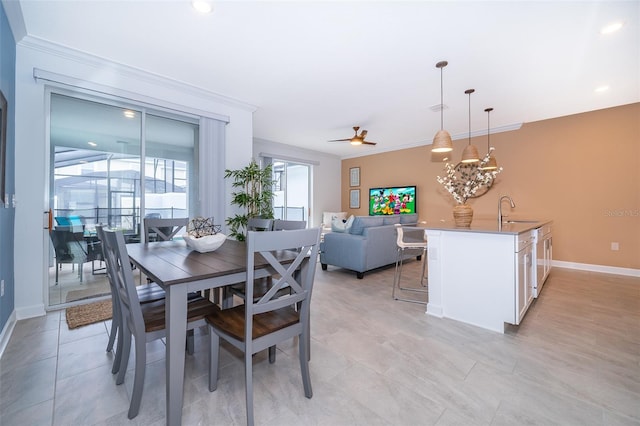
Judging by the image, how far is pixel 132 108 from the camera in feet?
10.5

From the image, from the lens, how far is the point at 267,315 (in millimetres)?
1576

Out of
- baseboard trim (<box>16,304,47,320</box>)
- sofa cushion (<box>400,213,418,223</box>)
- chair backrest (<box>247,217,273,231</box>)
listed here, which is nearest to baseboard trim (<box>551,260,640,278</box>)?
sofa cushion (<box>400,213,418,223</box>)

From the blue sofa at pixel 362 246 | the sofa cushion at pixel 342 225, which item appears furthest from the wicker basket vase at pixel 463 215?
the sofa cushion at pixel 342 225

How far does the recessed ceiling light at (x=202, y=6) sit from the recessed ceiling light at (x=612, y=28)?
11.0 feet

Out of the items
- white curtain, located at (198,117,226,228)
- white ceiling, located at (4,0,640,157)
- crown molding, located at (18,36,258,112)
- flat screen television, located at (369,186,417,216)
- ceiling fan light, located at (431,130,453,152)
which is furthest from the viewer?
flat screen television, located at (369,186,417,216)

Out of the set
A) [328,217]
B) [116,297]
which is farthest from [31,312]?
[328,217]

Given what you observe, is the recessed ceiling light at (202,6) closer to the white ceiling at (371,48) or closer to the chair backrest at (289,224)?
the white ceiling at (371,48)

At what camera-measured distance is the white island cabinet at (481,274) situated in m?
2.27

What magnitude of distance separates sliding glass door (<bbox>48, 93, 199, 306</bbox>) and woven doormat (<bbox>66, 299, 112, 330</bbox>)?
21 cm

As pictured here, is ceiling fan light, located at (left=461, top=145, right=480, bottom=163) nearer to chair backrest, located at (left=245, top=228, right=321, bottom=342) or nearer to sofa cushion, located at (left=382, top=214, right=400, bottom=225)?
sofa cushion, located at (left=382, top=214, right=400, bottom=225)

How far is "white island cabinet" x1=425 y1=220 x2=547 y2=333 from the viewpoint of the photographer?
227 cm

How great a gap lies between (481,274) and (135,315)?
259 cm

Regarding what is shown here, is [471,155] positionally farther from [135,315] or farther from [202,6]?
[135,315]

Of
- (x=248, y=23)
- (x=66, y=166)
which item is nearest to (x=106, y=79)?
(x=66, y=166)
